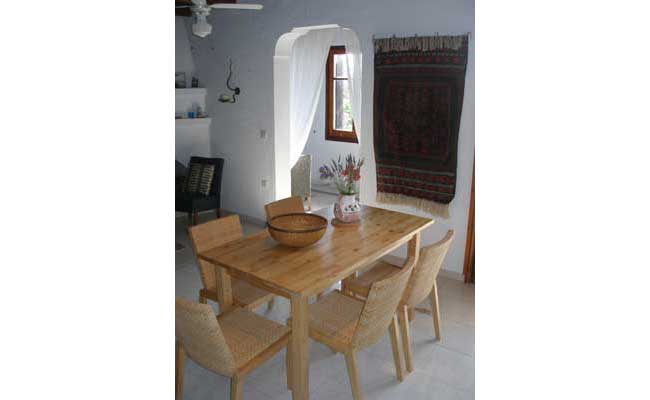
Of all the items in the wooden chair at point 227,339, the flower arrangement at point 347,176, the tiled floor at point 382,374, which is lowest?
the tiled floor at point 382,374

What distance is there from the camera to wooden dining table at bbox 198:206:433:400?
2373mm

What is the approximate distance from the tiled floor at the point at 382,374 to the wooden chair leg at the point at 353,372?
0.70ft

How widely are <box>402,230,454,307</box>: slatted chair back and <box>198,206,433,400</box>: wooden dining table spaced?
11cm

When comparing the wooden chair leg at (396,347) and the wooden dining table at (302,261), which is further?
the wooden chair leg at (396,347)

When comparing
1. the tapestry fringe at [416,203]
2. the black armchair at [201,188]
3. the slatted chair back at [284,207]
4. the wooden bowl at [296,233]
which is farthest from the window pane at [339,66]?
the wooden bowl at [296,233]

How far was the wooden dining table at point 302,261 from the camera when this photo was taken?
2373 mm

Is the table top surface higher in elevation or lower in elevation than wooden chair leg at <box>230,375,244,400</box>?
higher

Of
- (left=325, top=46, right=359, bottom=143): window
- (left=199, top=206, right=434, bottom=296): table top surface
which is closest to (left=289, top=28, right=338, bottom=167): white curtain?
(left=325, top=46, right=359, bottom=143): window

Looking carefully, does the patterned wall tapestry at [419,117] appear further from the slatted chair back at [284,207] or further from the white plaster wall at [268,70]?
the slatted chair back at [284,207]

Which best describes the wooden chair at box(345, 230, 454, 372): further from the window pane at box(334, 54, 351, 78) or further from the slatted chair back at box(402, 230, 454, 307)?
the window pane at box(334, 54, 351, 78)

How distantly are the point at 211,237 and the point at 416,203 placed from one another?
199 centimetres
